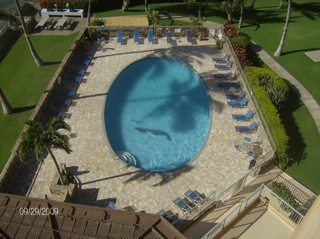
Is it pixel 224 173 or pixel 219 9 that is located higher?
pixel 219 9

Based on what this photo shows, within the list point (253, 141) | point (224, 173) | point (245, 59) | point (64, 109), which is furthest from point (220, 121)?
point (64, 109)

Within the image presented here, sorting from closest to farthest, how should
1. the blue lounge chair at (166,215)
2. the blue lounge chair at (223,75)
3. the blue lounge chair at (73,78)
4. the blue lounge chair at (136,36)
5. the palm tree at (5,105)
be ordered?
the blue lounge chair at (166,215) → the palm tree at (5,105) → the blue lounge chair at (73,78) → the blue lounge chair at (223,75) → the blue lounge chair at (136,36)

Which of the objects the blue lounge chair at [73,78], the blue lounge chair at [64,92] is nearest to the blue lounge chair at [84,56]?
the blue lounge chair at [73,78]

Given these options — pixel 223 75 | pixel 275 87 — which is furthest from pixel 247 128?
pixel 223 75

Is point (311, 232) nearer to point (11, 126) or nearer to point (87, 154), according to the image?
point (87, 154)

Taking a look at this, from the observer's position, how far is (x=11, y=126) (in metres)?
28.2

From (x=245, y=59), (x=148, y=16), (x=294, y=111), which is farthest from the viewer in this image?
(x=148, y=16)

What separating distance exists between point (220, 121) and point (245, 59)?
9.03 m

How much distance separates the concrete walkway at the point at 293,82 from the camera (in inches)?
1188

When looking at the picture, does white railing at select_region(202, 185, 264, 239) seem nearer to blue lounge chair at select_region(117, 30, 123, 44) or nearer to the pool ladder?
the pool ladder

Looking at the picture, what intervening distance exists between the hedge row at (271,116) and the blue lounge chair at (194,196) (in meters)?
7.07

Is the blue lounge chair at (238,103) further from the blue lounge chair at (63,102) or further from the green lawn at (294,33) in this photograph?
the blue lounge chair at (63,102)

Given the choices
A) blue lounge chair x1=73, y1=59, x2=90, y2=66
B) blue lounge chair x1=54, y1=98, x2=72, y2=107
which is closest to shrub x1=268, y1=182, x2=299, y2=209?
blue lounge chair x1=54, y1=98, x2=72, y2=107

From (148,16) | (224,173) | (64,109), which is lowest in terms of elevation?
(224,173)
